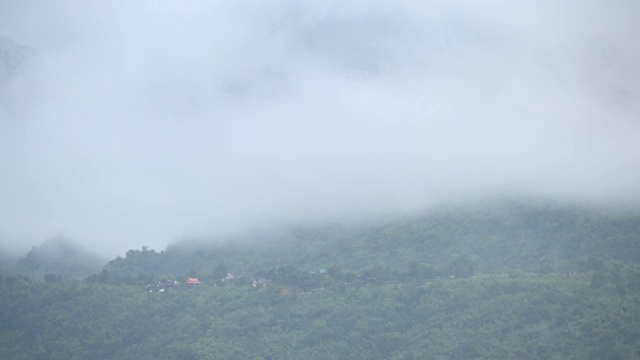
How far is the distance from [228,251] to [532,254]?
1245 cm

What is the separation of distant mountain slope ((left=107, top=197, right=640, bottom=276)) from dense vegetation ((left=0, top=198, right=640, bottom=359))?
0.18ft

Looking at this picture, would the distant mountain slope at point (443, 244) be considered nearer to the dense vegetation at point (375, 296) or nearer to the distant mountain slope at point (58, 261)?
the dense vegetation at point (375, 296)

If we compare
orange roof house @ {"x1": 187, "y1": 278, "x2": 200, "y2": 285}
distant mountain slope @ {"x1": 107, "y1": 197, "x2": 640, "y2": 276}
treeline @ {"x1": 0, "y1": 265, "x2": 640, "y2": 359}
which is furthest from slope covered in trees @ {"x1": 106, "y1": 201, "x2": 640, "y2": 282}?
treeline @ {"x1": 0, "y1": 265, "x2": 640, "y2": 359}

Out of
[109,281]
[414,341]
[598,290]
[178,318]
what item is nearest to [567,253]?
[598,290]

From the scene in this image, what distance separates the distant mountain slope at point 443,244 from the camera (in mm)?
Answer: 43781

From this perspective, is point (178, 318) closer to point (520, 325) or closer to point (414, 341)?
point (414, 341)

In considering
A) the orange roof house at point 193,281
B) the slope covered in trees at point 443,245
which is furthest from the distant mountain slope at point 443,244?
the orange roof house at point 193,281

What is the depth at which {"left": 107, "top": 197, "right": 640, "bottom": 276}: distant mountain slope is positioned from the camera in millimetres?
43781

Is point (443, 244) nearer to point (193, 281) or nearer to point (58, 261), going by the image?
point (193, 281)

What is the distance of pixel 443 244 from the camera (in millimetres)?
46188

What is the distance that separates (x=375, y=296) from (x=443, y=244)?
187 inches

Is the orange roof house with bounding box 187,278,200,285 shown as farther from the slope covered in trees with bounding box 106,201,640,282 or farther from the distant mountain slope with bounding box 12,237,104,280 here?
the distant mountain slope with bounding box 12,237,104,280

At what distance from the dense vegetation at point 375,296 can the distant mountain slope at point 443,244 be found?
5 centimetres

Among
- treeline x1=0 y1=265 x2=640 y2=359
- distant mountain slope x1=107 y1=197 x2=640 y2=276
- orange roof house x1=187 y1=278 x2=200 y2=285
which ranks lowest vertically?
treeline x1=0 y1=265 x2=640 y2=359
